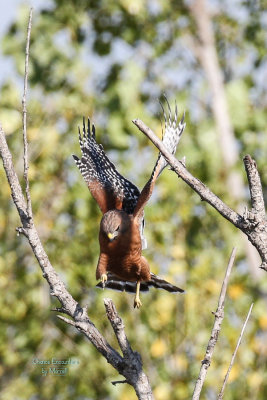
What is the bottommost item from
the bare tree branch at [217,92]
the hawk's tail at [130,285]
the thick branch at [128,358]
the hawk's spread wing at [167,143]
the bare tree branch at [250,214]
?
the thick branch at [128,358]

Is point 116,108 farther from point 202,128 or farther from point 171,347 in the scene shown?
point 171,347

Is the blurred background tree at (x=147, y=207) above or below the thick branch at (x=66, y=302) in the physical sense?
above

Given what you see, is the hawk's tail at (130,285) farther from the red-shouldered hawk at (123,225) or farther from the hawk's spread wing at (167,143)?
the hawk's spread wing at (167,143)

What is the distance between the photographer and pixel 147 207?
7254 millimetres

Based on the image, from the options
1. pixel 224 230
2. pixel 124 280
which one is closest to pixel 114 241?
pixel 124 280

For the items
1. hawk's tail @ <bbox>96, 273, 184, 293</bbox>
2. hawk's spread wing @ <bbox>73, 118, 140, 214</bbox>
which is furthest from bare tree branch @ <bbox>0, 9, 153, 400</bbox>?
hawk's spread wing @ <bbox>73, 118, 140, 214</bbox>

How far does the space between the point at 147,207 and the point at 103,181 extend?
2.37 metres

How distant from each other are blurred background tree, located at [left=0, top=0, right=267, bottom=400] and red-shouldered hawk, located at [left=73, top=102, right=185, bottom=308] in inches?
76.9

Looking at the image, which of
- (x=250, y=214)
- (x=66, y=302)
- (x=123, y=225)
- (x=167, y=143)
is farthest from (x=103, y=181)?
(x=250, y=214)

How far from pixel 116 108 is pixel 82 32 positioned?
100 centimetres

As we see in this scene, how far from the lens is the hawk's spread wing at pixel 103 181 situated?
187 inches

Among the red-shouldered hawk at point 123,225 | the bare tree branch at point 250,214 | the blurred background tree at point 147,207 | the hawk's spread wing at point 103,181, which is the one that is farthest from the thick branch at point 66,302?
the blurred background tree at point 147,207

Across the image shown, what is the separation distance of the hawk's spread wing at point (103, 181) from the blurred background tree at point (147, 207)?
5.90 ft

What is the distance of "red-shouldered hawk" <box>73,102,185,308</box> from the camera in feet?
13.6
